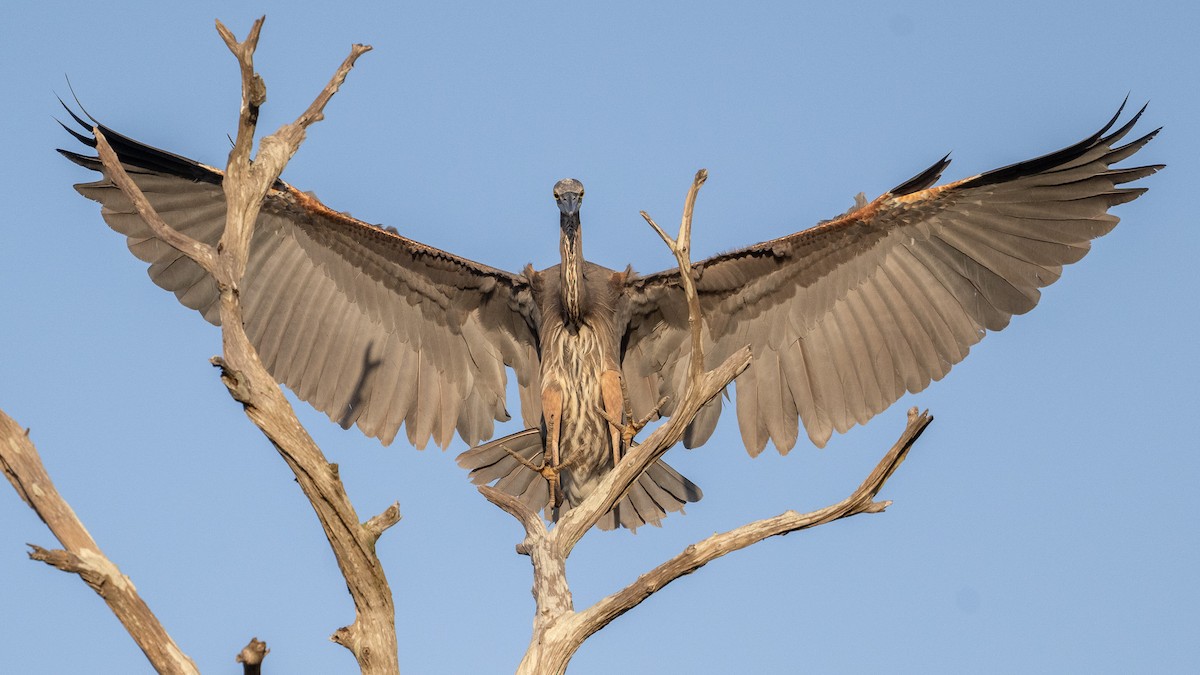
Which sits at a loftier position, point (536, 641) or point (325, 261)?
point (325, 261)

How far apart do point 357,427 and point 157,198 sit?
2178 mm

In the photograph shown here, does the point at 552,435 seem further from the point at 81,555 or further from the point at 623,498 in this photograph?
the point at 81,555

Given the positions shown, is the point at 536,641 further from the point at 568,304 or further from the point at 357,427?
the point at 357,427

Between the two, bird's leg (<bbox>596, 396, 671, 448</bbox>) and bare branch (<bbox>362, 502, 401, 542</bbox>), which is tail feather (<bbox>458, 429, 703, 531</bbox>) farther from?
bare branch (<bbox>362, 502, 401, 542</bbox>)

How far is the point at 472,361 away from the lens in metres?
10.2

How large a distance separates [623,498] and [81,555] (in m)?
4.71

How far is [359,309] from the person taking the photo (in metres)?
10.1

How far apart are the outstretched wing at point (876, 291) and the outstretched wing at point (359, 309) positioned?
41.9 inches

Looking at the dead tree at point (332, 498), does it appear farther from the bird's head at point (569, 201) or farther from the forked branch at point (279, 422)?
the bird's head at point (569, 201)

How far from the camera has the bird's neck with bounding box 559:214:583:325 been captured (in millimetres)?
9242

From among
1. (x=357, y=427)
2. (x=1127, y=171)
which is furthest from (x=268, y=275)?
(x=1127, y=171)

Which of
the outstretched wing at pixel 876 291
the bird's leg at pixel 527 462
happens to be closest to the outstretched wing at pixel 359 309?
the bird's leg at pixel 527 462

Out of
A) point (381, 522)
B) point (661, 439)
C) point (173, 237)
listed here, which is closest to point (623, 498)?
point (661, 439)

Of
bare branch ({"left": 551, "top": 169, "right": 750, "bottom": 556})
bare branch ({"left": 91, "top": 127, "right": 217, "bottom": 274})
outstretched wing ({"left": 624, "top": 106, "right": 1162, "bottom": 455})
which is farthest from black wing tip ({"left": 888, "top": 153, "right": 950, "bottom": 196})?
bare branch ({"left": 91, "top": 127, "right": 217, "bottom": 274})
